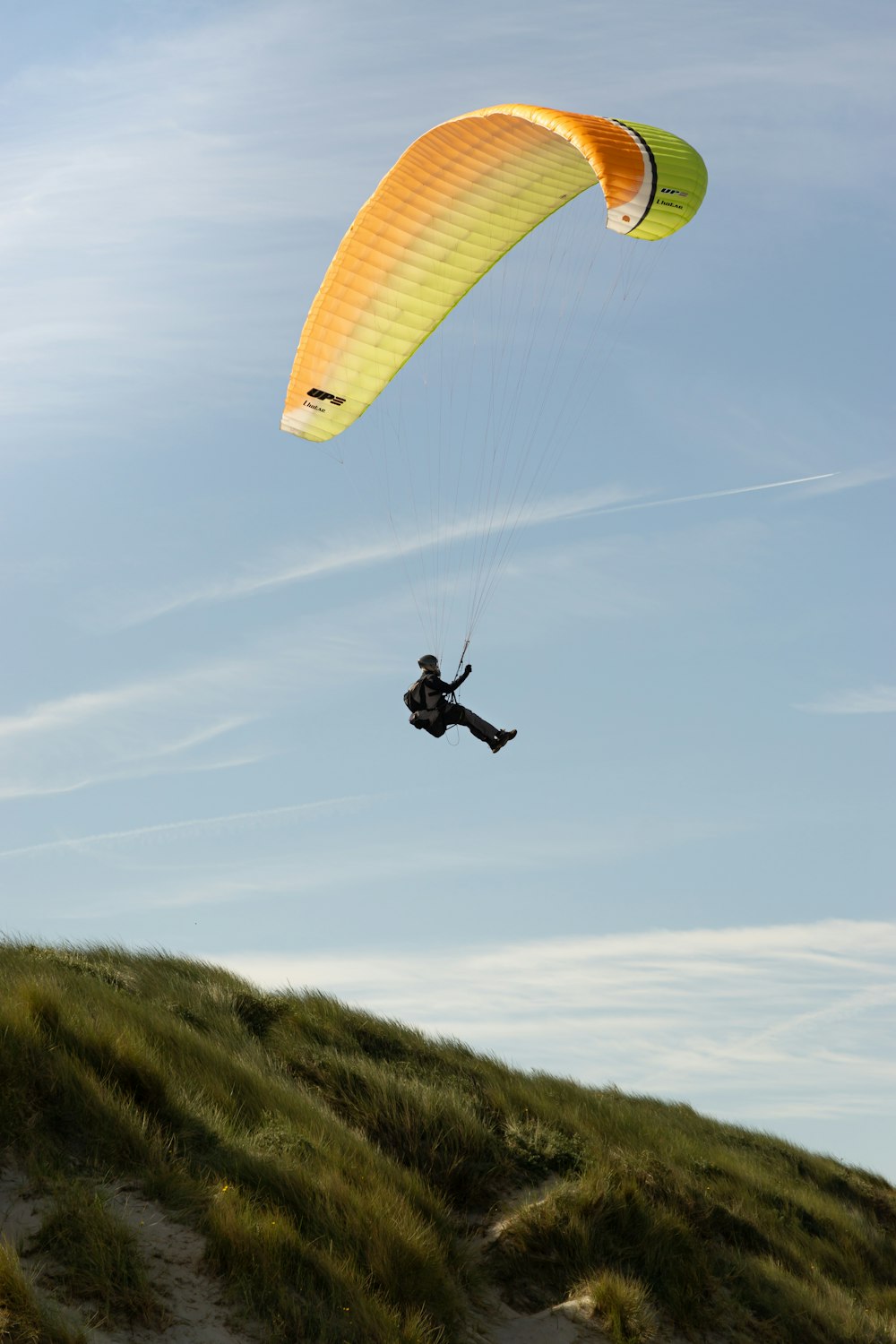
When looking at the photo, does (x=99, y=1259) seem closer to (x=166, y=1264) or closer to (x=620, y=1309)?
(x=166, y=1264)

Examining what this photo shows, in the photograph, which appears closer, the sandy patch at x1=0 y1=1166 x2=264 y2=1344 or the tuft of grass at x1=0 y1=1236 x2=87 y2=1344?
the tuft of grass at x1=0 y1=1236 x2=87 y2=1344

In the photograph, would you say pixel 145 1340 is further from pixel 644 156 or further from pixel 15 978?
pixel 644 156

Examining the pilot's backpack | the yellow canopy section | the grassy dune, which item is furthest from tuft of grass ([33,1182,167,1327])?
the yellow canopy section

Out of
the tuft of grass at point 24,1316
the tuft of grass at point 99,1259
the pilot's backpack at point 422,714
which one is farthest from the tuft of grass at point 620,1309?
the pilot's backpack at point 422,714

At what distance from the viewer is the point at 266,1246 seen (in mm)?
10016

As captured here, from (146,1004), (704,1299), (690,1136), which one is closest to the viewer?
(704,1299)

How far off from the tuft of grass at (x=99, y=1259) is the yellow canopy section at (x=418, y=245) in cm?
1091

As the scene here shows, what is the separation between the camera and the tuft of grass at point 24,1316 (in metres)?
8.36

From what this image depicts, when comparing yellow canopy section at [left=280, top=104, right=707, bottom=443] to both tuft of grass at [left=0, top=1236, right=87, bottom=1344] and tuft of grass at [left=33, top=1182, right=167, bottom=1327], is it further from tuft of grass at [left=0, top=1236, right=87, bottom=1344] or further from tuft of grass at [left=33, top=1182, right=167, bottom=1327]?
tuft of grass at [left=0, top=1236, right=87, bottom=1344]

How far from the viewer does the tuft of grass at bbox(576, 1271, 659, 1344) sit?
11.4 m

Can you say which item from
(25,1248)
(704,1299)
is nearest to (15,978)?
(25,1248)

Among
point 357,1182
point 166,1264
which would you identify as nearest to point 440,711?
point 357,1182

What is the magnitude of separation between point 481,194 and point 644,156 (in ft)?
10.3

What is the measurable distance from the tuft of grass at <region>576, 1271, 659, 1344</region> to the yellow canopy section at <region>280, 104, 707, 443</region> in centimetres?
1107
